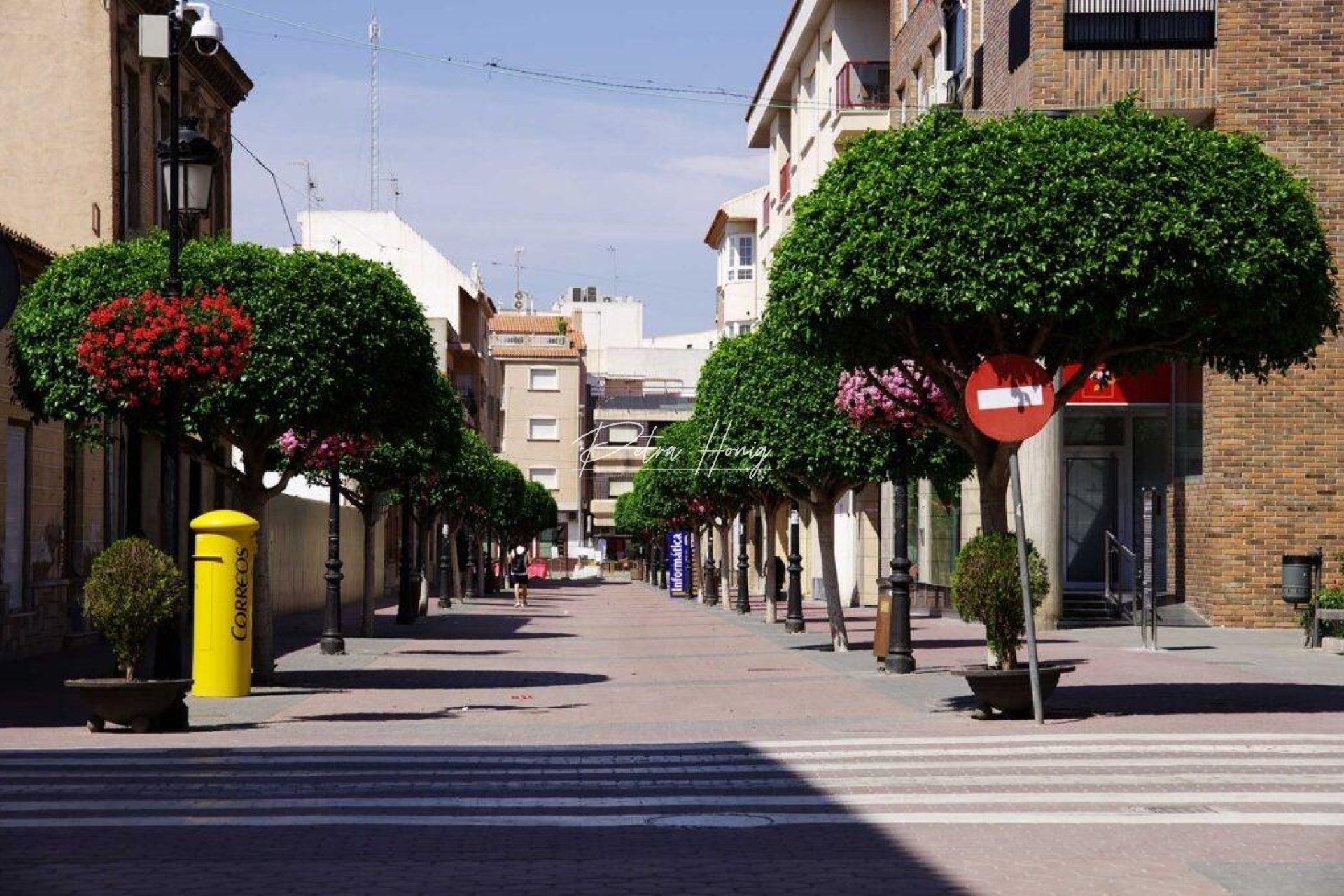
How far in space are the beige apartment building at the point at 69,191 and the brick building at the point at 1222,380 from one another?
1433 centimetres

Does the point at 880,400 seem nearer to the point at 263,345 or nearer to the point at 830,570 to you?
the point at 830,570

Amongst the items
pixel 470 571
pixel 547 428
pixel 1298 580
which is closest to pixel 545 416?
pixel 547 428

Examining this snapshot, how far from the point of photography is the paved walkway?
8461 millimetres

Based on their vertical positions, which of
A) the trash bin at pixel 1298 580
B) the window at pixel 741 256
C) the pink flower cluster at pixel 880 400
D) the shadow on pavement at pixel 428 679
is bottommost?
the shadow on pavement at pixel 428 679

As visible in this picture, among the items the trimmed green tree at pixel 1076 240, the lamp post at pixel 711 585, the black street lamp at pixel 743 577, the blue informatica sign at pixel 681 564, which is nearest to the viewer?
the trimmed green tree at pixel 1076 240

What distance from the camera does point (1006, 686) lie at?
51.0 feet

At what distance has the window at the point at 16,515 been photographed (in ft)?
85.7

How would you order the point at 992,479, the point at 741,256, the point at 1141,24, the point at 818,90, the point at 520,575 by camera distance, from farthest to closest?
the point at 741,256 → the point at 818,90 → the point at 520,575 → the point at 1141,24 → the point at 992,479

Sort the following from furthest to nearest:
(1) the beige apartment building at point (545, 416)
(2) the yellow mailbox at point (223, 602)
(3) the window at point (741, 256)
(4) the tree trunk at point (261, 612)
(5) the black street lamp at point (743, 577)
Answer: (1) the beige apartment building at point (545, 416)
(3) the window at point (741, 256)
(5) the black street lamp at point (743, 577)
(4) the tree trunk at point (261, 612)
(2) the yellow mailbox at point (223, 602)

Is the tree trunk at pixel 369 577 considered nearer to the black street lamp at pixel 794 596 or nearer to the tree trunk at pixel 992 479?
the black street lamp at pixel 794 596

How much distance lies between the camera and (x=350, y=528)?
63.4 m

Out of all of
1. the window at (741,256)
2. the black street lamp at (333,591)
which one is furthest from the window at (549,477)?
the black street lamp at (333,591)

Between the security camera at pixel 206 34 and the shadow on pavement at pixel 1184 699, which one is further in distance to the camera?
the security camera at pixel 206 34

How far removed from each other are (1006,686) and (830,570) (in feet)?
43.5
